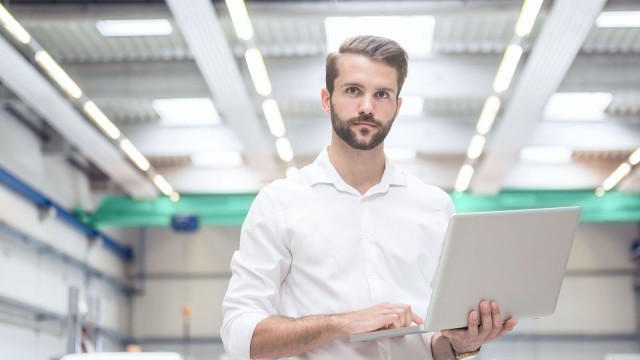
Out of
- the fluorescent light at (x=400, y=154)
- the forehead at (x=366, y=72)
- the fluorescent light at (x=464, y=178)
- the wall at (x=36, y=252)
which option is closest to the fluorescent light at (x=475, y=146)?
the fluorescent light at (x=464, y=178)

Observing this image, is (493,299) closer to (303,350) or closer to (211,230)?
(303,350)

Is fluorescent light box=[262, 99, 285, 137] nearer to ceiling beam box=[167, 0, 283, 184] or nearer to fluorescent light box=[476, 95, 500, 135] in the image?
ceiling beam box=[167, 0, 283, 184]

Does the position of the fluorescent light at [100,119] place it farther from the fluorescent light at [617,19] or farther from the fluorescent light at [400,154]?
the fluorescent light at [617,19]

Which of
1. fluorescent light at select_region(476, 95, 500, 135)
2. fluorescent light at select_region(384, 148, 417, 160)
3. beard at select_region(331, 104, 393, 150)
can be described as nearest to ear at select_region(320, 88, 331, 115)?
beard at select_region(331, 104, 393, 150)

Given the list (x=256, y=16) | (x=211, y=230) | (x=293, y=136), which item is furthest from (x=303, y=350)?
(x=211, y=230)

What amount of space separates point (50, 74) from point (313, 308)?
9919 millimetres

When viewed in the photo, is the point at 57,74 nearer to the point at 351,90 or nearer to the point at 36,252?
the point at 36,252

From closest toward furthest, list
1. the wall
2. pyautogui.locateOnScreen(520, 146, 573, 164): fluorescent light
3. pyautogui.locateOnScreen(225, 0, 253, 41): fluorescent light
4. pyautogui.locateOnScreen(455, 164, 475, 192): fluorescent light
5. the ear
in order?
1. the ear
2. pyautogui.locateOnScreen(225, 0, 253, 41): fluorescent light
3. the wall
4. pyautogui.locateOnScreen(455, 164, 475, 192): fluorescent light
5. pyautogui.locateOnScreen(520, 146, 573, 164): fluorescent light

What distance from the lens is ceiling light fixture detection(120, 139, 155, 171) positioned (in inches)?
581

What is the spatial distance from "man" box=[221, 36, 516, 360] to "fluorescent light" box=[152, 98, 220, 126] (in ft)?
37.8

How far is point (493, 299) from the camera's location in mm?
2287

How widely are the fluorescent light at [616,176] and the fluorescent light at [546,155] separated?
822 mm

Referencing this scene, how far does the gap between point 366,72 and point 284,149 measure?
42.4 ft

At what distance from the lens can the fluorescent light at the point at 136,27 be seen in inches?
443
